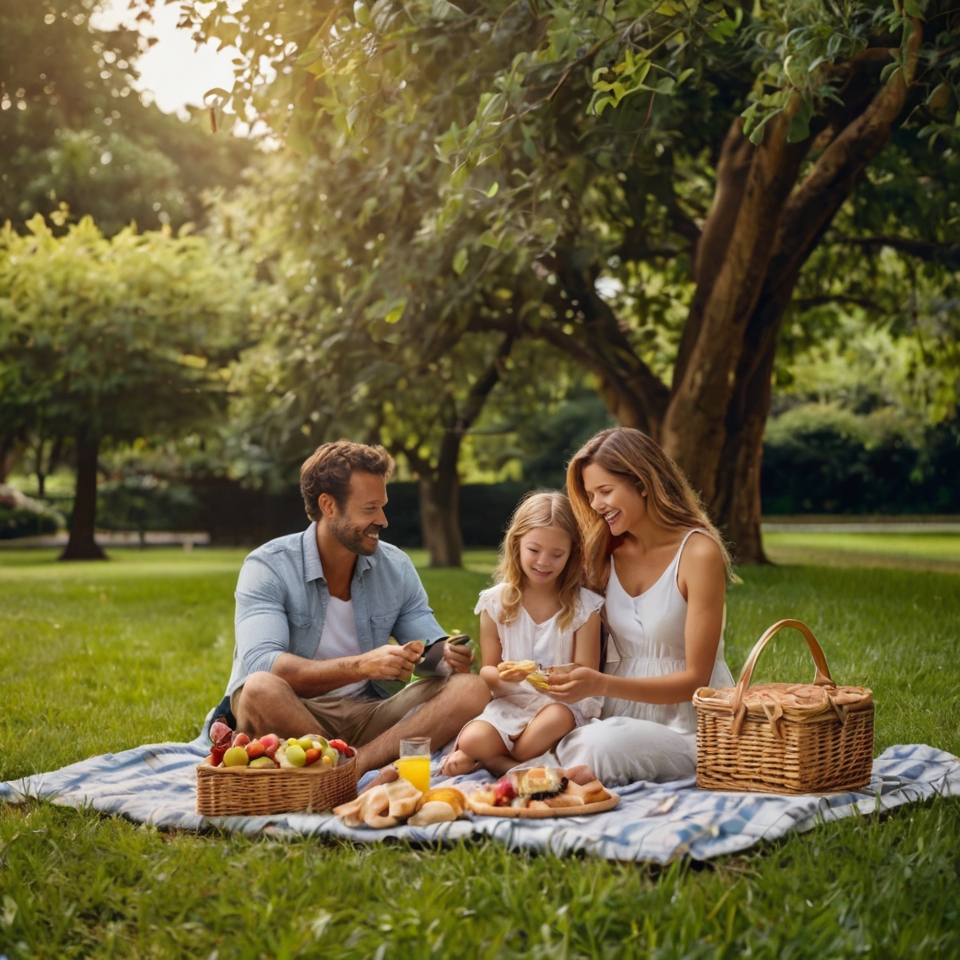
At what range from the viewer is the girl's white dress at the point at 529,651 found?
13.9ft

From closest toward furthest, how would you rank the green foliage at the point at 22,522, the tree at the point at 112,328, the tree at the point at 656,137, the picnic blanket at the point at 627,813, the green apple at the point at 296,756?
1. the picnic blanket at the point at 627,813
2. the green apple at the point at 296,756
3. the tree at the point at 656,137
4. the tree at the point at 112,328
5. the green foliage at the point at 22,522

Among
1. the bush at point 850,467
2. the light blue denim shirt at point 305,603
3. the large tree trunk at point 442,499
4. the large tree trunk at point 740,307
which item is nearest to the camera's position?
the light blue denim shirt at point 305,603

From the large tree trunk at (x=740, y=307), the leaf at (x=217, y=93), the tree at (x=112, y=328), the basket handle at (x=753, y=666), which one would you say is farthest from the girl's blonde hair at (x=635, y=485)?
the tree at (x=112, y=328)

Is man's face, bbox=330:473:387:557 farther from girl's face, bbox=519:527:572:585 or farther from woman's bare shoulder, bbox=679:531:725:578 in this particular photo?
woman's bare shoulder, bbox=679:531:725:578

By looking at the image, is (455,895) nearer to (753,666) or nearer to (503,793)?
(503,793)

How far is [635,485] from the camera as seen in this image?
4.22 m

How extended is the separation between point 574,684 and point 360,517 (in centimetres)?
122

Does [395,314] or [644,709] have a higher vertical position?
[395,314]

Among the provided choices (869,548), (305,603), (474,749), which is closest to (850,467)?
(869,548)

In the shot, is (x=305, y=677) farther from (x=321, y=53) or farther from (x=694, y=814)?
(x=321, y=53)

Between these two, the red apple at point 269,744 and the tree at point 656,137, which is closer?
the red apple at point 269,744

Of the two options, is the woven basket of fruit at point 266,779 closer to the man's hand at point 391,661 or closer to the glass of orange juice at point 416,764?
the glass of orange juice at point 416,764

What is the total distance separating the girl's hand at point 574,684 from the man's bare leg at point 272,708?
99 cm

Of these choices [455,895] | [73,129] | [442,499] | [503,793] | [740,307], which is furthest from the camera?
[73,129]
